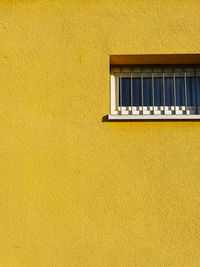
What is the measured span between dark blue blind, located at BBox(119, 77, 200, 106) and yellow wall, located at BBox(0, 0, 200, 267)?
1.15 feet

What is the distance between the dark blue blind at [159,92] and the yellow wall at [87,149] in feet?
1.15

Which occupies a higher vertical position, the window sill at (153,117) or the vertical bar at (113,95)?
the vertical bar at (113,95)

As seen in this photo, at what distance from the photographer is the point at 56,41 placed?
3896 mm

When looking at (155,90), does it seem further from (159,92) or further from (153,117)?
(153,117)

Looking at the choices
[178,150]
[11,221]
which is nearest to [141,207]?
[178,150]

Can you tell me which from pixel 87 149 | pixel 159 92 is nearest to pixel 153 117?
pixel 159 92

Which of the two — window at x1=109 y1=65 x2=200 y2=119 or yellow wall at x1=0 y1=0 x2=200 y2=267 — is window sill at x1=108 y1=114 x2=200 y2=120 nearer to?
yellow wall at x1=0 y1=0 x2=200 y2=267

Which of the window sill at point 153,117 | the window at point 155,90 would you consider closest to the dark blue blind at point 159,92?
the window at point 155,90

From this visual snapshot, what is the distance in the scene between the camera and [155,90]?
13.1 ft

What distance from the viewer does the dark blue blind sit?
396cm

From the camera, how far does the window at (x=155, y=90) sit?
3936 millimetres

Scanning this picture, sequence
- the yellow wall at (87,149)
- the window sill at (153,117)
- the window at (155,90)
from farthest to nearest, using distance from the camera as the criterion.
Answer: the window at (155,90) < the window sill at (153,117) < the yellow wall at (87,149)

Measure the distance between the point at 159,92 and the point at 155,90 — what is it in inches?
2.2

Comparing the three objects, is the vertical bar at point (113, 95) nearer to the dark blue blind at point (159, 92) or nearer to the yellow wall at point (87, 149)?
the dark blue blind at point (159, 92)
